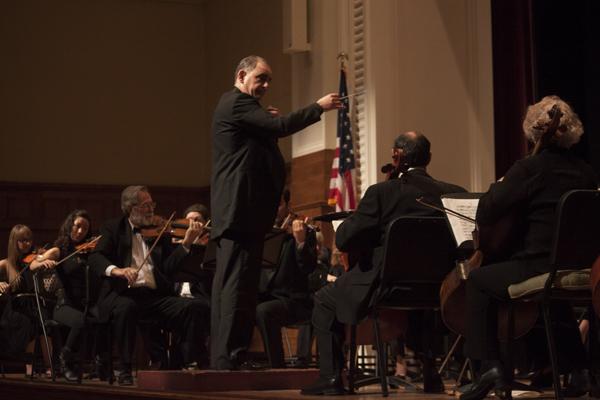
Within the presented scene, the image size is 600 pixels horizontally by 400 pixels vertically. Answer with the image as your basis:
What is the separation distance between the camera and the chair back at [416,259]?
4.64 m

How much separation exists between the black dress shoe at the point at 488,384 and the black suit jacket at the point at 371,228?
37.3 inches

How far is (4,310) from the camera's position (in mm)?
8430

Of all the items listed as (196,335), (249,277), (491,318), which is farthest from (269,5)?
(491,318)

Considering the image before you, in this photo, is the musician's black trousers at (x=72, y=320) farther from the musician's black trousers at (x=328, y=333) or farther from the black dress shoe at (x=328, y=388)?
the black dress shoe at (x=328, y=388)

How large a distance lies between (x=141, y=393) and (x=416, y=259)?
1.52 meters

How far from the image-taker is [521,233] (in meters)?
3.98

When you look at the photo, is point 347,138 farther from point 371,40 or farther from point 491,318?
point 491,318

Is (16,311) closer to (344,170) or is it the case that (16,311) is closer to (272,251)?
(272,251)

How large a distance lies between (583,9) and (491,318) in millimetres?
5313

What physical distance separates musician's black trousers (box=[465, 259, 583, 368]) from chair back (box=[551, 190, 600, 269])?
0.13 meters

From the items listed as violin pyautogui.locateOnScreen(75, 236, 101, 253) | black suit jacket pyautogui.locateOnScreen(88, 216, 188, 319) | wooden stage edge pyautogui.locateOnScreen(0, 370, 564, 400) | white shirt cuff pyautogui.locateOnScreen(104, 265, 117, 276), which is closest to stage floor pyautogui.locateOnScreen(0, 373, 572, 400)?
A: wooden stage edge pyautogui.locateOnScreen(0, 370, 564, 400)

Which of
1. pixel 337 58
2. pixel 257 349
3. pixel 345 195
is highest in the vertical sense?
pixel 337 58

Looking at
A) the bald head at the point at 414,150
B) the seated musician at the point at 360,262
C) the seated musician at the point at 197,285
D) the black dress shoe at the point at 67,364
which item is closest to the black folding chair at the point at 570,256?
the seated musician at the point at 360,262

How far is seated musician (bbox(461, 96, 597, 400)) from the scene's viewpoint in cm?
390
